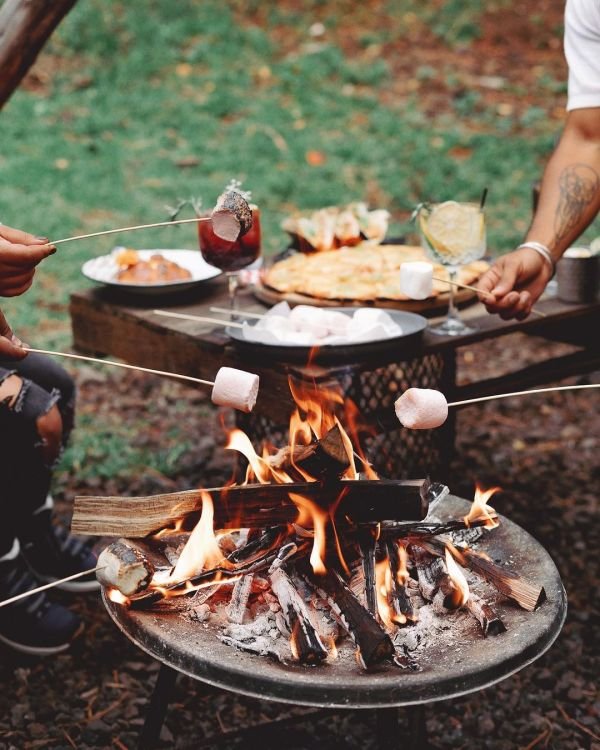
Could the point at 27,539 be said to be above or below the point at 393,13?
below

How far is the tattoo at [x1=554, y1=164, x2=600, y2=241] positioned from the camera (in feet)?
10.0

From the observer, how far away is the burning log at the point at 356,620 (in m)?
1.71

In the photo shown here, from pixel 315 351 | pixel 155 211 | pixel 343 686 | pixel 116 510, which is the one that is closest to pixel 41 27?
pixel 315 351

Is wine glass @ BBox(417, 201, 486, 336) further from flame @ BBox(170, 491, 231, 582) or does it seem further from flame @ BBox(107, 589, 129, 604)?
flame @ BBox(107, 589, 129, 604)

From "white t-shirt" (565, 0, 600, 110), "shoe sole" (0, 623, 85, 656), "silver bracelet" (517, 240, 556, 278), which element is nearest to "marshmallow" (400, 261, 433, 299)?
"silver bracelet" (517, 240, 556, 278)

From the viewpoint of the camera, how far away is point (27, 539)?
333 cm

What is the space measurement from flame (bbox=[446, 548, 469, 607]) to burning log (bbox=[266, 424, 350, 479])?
32cm

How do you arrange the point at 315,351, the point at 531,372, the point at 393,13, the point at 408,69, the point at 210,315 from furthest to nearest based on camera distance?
the point at 393,13
the point at 408,69
the point at 531,372
the point at 210,315
the point at 315,351

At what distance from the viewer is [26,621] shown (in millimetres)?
3043

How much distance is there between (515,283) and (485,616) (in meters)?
1.30

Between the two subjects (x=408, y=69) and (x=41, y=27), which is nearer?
(x=41, y=27)

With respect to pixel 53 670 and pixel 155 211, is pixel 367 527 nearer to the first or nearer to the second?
pixel 53 670

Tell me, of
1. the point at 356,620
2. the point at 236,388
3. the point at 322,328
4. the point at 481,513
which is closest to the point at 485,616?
the point at 356,620

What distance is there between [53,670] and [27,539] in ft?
1.73
